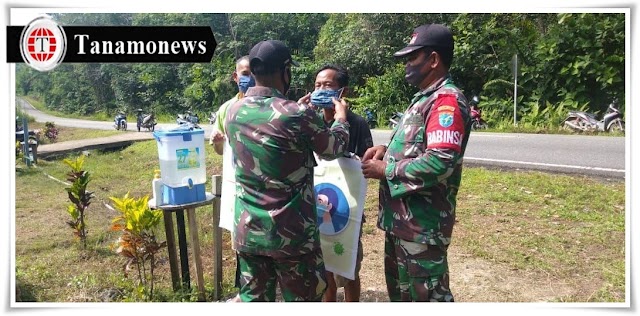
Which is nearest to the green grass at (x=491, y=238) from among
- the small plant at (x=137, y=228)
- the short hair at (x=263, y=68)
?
the small plant at (x=137, y=228)

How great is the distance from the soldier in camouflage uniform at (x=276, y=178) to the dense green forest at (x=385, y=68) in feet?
10.2

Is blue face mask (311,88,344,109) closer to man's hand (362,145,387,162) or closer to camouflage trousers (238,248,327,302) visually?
man's hand (362,145,387,162)

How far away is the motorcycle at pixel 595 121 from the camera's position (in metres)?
9.58

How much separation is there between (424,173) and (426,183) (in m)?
0.05

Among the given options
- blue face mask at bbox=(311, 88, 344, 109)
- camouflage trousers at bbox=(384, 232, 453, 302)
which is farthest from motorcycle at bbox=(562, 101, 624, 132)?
camouflage trousers at bbox=(384, 232, 453, 302)

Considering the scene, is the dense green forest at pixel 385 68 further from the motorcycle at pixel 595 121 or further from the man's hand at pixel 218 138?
the man's hand at pixel 218 138

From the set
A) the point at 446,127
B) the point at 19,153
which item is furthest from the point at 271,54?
the point at 19,153

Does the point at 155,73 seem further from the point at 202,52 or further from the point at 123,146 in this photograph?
the point at 202,52

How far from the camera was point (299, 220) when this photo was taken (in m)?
2.17

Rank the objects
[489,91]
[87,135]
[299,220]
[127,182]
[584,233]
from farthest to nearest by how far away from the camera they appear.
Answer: [87,135] < [489,91] < [127,182] < [584,233] < [299,220]

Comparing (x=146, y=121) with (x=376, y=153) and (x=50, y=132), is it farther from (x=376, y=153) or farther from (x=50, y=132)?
(x=376, y=153)

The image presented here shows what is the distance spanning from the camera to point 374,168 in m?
2.26

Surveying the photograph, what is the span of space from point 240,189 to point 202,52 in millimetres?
1654

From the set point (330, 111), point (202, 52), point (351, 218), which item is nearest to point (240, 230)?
point (351, 218)
